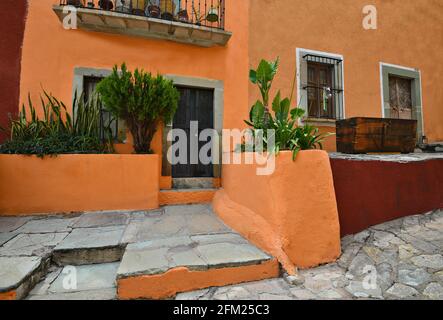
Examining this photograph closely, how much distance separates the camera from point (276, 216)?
2.28 m

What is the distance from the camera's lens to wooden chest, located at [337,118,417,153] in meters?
3.85

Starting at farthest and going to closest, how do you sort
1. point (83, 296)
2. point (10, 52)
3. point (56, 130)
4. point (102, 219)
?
point (10, 52) → point (56, 130) → point (102, 219) → point (83, 296)

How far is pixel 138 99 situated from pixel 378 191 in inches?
138

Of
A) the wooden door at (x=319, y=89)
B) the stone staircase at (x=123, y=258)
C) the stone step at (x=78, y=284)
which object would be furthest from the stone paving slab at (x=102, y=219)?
the wooden door at (x=319, y=89)

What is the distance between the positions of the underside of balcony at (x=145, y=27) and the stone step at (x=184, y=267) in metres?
3.80

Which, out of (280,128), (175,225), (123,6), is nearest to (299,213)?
(280,128)

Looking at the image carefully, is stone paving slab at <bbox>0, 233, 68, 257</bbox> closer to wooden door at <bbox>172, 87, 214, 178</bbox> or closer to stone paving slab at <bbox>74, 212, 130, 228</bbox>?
stone paving slab at <bbox>74, 212, 130, 228</bbox>

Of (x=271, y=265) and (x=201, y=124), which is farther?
(x=201, y=124)

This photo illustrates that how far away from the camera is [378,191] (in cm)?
271

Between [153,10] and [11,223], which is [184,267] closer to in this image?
[11,223]
